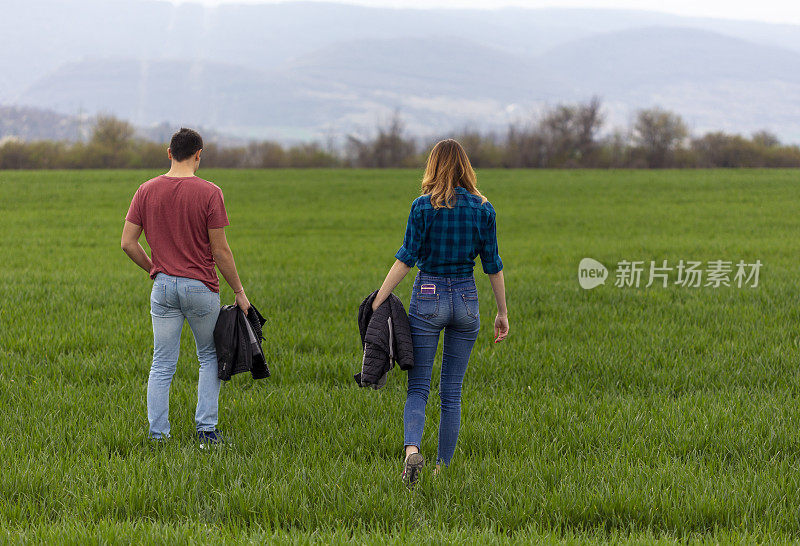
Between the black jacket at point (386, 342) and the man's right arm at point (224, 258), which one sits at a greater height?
the man's right arm at point (224, 258)

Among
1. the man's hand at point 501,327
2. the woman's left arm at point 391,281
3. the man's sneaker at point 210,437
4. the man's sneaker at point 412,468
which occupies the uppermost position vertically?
the woman's left arm at point 391,281

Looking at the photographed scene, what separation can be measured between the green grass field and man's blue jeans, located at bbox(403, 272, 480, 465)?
1.07 feet

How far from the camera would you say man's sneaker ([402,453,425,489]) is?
405cm

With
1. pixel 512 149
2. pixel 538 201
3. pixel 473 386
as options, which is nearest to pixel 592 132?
pixel 512 149

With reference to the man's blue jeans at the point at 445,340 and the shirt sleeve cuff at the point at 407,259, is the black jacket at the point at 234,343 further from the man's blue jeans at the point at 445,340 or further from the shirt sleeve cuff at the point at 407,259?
the shirt sleeve cuff at the point at 407,259

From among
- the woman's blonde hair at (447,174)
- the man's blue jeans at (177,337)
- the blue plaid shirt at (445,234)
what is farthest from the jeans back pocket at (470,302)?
the man's blue jeans at (177,337)

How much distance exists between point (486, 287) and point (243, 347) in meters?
7.99

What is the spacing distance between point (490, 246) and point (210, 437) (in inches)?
103

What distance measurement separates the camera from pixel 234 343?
477 centimetres

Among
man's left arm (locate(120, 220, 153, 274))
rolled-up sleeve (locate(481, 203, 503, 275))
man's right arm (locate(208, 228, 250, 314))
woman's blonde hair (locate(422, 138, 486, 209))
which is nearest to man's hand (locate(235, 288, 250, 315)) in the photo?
man's right arm (locate(208, 228, 250, 314))

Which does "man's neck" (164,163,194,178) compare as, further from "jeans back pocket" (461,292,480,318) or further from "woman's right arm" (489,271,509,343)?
"woman's right arm" (489,271,509,343)

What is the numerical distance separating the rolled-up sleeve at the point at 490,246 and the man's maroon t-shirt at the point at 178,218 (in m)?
1.87

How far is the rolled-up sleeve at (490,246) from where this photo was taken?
407 centimetres

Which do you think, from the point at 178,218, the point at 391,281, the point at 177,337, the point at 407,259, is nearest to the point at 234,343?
the point at 177,337
